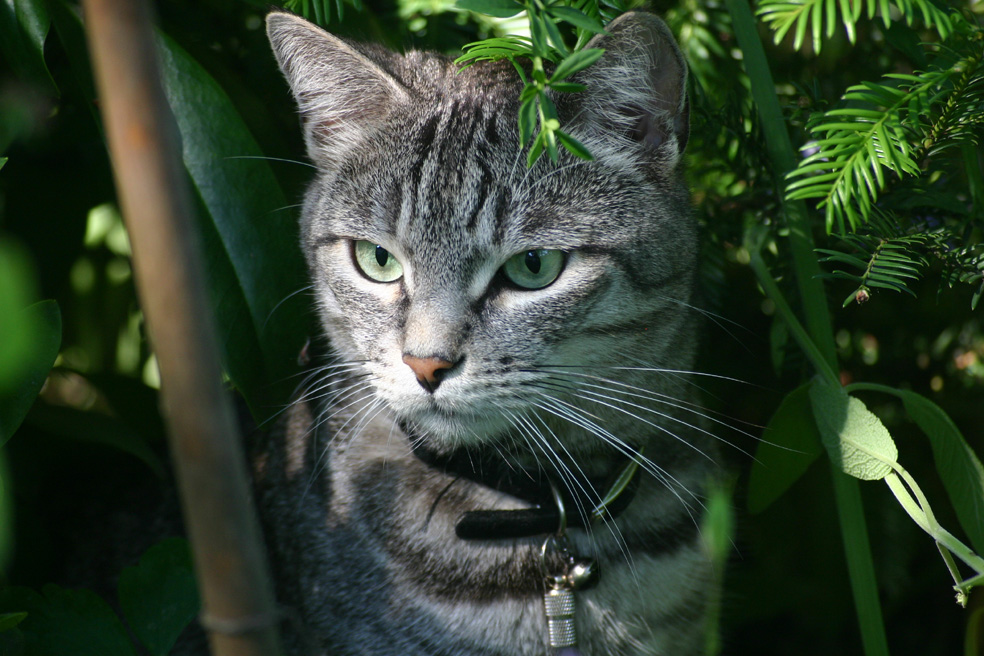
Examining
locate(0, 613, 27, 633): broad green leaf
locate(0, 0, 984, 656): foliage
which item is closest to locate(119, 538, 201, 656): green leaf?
locate(0, 0, 984, 656): foliage

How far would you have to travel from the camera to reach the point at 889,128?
0.95 meters

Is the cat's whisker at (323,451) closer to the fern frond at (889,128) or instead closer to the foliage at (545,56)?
the foliage at (545,56)

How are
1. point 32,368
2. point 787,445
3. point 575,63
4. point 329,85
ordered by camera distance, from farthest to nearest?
1. point 329,85
2. point 787,445
3. point 32,368
4. point 575,63

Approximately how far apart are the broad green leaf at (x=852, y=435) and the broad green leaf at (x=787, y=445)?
1.5 inches

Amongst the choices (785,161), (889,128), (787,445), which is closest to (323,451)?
(787,445)

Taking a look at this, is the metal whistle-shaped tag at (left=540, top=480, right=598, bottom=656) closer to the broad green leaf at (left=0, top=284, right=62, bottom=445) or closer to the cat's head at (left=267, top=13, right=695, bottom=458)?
the cat's head at (left=267, top=13, right=695, bottom=458)

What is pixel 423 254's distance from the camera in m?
1.04

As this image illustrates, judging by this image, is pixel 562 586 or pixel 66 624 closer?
pixel 66 624

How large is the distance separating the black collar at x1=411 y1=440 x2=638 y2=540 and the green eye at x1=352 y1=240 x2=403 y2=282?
25 centimetres

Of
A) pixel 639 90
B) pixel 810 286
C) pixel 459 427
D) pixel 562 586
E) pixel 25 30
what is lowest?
pixel 562 586

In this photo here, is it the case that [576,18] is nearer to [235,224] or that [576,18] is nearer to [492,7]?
[492,7]

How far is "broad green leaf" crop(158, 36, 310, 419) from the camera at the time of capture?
44.1 inches

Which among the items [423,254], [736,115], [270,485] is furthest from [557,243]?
[270,485]

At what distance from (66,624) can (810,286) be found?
1.02 m
